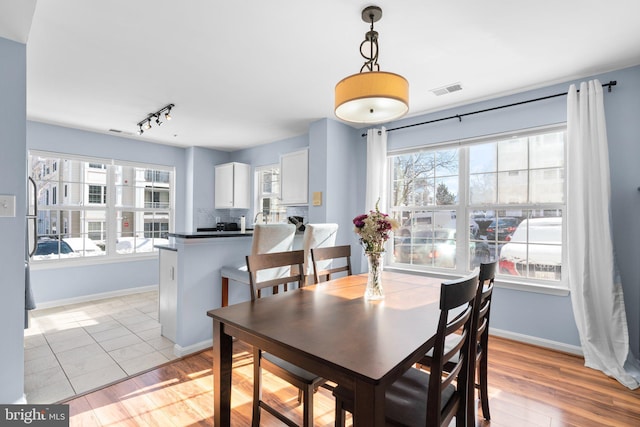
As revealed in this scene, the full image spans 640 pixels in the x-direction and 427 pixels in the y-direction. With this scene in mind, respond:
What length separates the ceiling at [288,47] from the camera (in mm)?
1907

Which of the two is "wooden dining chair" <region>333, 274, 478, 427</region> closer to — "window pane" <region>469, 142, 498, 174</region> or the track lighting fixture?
"window pane" <region>469, 142, 498, 174</region>

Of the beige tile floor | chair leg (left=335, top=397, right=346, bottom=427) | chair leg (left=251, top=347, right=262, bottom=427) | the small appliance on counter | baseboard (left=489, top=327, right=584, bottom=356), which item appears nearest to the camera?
chair leg (left=335, top=397, right=346, bottom=427)

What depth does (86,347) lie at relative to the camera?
294 cm

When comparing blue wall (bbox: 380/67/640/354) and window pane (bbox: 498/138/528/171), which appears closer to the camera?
blue wall (bbox: 380/67/640/354)

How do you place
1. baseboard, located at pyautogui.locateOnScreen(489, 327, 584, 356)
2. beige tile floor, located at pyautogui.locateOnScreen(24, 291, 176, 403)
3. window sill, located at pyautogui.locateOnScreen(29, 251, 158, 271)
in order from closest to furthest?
beige tile floor, located at pyautogui.locateOnScreen(24, 291, 176, 403) → baseboard, located at pyautogui.locateOnScreen(489, 327, 584, 356) → window sill, located at pyautogui.locateOnScreen(29, 251, 158, 271)

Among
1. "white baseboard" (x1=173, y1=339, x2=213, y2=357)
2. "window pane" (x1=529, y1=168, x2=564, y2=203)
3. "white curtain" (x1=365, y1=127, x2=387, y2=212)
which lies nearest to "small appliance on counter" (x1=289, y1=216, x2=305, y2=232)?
"white curtain" (x1=365, y1=127, x2=387, y2=212)

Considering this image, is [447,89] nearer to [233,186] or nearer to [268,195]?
[268,195]

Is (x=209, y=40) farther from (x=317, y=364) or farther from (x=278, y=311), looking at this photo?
(x=317, y=364)

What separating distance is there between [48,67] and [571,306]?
510cm

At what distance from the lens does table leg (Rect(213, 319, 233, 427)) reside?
1.43 metres

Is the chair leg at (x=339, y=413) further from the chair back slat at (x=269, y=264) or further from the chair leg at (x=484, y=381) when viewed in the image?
the chair leg at (x=484, y=381)

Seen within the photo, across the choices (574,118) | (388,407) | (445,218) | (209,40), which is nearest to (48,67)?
(209,40)

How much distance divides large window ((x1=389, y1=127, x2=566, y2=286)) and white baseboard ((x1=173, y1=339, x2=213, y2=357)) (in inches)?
95.9

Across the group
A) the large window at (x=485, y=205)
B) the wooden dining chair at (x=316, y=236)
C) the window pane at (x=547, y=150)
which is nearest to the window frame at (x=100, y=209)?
the wooden dining chair at (x=316, y=236)
